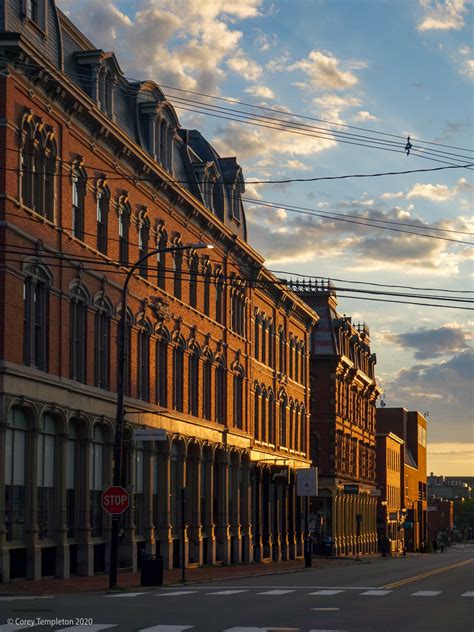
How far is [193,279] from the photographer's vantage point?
Answer: 177 ft

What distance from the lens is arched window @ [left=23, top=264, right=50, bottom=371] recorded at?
117 feet

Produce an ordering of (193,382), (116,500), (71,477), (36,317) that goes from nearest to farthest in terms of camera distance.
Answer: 1. (116,500)
2. (36,317)
3. (71,477)
4. (193,382)

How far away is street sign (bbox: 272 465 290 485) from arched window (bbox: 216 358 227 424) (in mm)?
9504

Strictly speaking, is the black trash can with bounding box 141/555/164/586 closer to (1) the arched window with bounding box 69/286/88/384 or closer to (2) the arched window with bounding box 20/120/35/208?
(1) the arched window with bounding box 69/286/88/384

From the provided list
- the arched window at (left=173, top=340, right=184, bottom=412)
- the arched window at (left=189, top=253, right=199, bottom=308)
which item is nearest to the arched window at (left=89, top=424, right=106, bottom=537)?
the arched window at (left=173, top=340, right=184, bottom=412)

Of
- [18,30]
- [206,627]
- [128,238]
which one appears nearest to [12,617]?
[206,627]

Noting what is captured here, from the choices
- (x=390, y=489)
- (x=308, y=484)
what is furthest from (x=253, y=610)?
(x=390, y=489)

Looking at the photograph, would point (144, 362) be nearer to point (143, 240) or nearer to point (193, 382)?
point (143, 240)

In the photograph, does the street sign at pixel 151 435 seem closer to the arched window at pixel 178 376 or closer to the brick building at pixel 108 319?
the brick building at pixel 108 319

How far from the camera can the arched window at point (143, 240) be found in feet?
153

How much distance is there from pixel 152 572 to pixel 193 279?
2119 centimetres

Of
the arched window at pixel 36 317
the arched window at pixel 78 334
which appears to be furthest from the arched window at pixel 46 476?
the arched window at pixel 78 334

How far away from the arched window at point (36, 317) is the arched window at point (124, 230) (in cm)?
771

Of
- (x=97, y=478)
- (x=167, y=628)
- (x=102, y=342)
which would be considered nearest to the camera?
(x=167, y=628)
